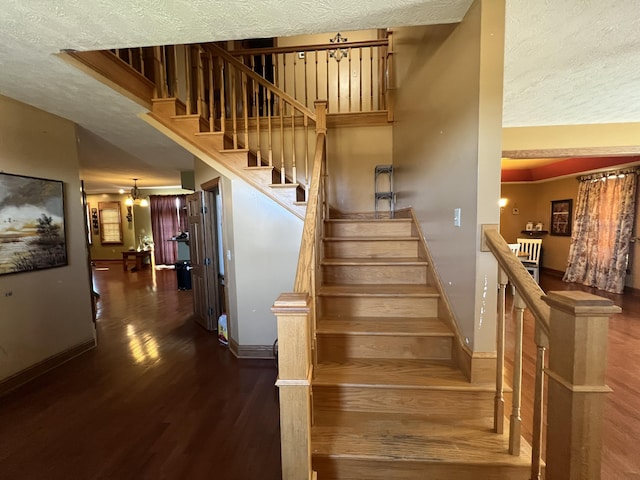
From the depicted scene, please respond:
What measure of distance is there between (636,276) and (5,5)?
→ 7832mm

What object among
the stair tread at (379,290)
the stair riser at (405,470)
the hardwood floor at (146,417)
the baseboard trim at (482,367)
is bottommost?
the hardwood floor at (146,417)

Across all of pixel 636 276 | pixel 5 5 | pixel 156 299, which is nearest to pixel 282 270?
pixel 5 5

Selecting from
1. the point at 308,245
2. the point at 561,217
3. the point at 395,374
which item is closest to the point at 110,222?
the point at 308,245

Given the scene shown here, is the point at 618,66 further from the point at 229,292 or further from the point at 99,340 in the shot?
the point at 99,340

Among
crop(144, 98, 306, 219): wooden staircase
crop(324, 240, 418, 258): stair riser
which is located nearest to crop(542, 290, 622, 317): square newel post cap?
crop(324, 240, 418, 258): stair riser

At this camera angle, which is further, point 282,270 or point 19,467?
point 282,270

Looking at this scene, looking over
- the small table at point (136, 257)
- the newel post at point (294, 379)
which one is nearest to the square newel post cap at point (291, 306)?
the newel post at point (294, 379)

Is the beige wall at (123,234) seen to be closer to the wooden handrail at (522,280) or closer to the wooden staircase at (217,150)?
the wooden staircase at (217,150)

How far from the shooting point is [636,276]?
4801 mm

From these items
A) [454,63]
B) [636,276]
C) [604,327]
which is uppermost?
[454,63]

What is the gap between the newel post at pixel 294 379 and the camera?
3.61 ft

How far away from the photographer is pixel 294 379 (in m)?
1.12

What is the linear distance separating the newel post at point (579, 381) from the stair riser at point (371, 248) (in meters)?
1.65

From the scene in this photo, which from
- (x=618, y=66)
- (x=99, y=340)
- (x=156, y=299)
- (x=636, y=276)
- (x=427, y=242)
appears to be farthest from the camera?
(x=156, y=299)
